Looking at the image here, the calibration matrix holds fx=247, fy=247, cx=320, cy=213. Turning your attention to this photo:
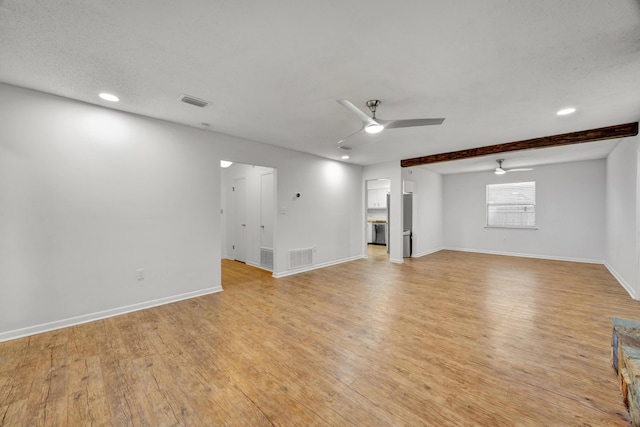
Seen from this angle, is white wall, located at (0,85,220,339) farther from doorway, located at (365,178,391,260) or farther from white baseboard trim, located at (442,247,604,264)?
white baseboard trim, located at (442,247,604,264)

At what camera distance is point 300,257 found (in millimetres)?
5512

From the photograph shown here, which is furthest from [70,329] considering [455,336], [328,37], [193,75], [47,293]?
[455,336]

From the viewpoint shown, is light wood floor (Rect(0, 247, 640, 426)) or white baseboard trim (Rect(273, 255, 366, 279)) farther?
white baseboard trim (Rect(273, 255, 366, 279))

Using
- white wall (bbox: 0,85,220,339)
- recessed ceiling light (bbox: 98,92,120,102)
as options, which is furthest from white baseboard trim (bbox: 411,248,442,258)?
recessed ceiling light (bbox: 98,92,120,102)

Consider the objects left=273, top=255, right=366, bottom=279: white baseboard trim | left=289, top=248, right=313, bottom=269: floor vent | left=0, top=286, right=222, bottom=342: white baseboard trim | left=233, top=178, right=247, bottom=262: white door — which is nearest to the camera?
left=0, top=286, right=222, bottom=342: white baseboard trim

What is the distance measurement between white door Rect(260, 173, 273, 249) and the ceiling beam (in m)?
3.61

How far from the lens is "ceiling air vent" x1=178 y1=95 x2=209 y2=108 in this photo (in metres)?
2.88

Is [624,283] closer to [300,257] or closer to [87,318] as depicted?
[300,257]

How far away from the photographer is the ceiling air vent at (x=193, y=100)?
2.88m

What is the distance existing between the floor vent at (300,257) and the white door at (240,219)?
5.50ft

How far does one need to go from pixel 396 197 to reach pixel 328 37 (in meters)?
5.02

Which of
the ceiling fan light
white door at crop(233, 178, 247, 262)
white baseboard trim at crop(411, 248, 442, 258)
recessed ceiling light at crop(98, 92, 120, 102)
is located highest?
recessed ceiling light at crop(98, 92, 120, 102)

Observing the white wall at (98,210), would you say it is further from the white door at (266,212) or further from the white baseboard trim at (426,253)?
the white baseboard trim at (426,253)

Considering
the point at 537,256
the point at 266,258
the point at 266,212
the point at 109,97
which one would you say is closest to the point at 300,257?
the point at 266,258
